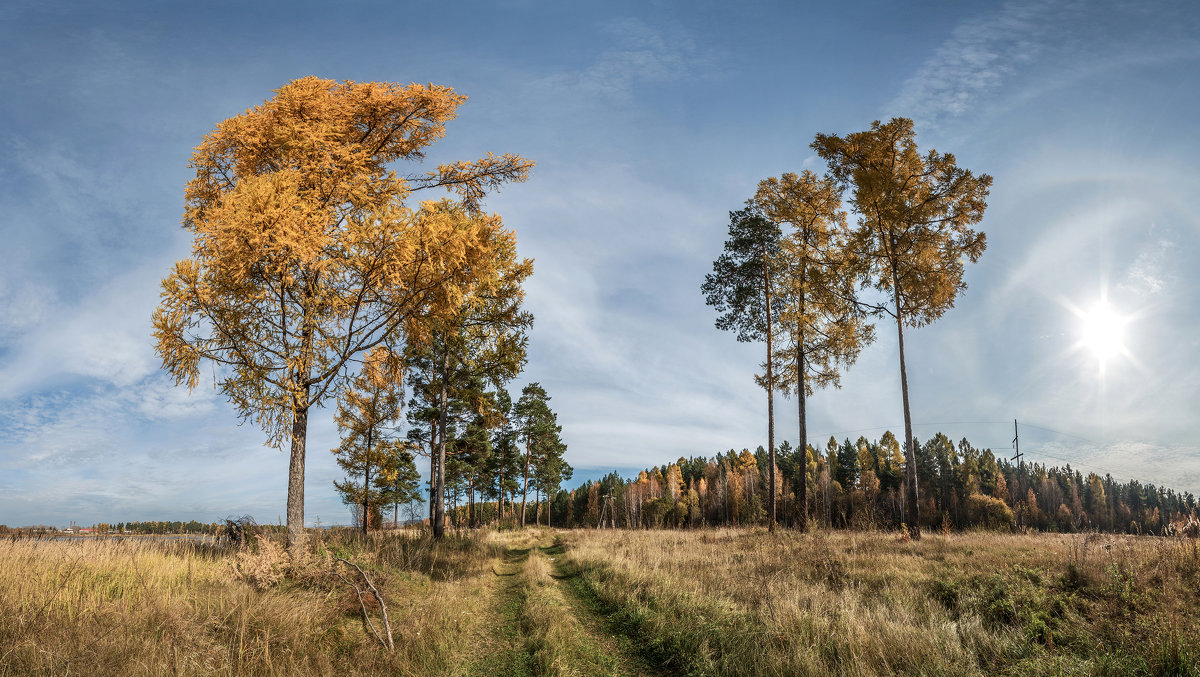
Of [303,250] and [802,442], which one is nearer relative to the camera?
[303,250]

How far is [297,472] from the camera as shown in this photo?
10.5 metres

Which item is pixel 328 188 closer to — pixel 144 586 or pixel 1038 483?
pixel 144 586

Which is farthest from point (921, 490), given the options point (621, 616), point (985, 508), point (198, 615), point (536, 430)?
point (198, 615)

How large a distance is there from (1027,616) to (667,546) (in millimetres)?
10176

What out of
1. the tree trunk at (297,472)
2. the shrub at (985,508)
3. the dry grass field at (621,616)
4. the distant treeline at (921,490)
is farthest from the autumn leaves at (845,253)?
the shrub at (985,508)

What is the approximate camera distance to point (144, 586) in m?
6.64

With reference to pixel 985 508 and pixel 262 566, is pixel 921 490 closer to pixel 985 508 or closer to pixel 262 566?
pixel 985 508

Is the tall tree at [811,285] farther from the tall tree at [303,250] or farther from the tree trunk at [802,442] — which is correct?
the tall tree at [303,250]

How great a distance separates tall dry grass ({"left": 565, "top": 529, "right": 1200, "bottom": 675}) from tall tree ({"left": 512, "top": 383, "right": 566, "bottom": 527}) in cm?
2912

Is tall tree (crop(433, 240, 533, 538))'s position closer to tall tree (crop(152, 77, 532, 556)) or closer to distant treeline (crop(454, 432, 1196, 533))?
tall tree (crop(152, 77, 532, 556))

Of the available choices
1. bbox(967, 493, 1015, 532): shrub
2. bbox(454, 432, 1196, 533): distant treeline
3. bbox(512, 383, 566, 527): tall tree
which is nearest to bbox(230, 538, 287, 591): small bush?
bbox(512, 383, 566, 527): tall tree

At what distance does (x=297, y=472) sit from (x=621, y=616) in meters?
7.41

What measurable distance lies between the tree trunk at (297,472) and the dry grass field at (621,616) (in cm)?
82

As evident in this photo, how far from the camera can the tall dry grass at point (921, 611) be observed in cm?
489
